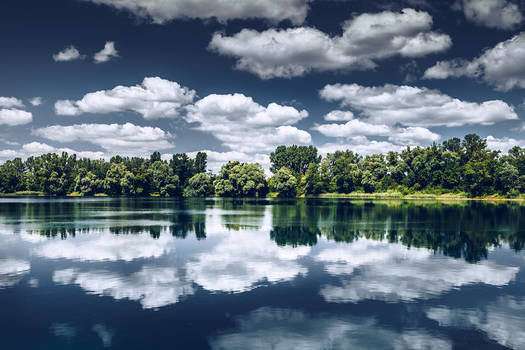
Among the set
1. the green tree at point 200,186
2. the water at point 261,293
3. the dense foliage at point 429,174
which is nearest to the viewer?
the water at point 261,293

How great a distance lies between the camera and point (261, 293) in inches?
757

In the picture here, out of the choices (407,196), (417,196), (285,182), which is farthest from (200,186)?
(417,196)

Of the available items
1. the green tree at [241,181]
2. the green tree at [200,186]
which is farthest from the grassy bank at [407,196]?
the green tree at [200,186]

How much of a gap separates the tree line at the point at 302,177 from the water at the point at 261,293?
11228 cm

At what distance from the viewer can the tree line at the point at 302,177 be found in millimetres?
135750

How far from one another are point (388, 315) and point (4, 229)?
44111 mm

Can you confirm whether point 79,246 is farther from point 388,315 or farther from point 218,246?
point 388,315

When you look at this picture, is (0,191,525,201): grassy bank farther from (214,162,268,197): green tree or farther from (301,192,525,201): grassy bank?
(214,162,268,197): green tree

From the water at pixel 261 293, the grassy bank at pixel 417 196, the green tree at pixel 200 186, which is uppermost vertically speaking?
the green tree at pixel 200 186

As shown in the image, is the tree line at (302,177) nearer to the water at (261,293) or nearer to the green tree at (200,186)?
the green tree at (200,186)

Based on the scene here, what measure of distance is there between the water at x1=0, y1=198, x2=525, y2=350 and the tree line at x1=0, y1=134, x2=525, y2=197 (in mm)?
112284

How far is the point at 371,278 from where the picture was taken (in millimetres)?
22297

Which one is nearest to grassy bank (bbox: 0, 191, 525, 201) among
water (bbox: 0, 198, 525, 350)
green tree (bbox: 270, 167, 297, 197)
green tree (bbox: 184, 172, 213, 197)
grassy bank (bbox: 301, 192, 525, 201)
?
grassy bank (bbox: 301, 192, 525, 201)

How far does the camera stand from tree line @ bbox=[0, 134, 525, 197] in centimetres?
13575
